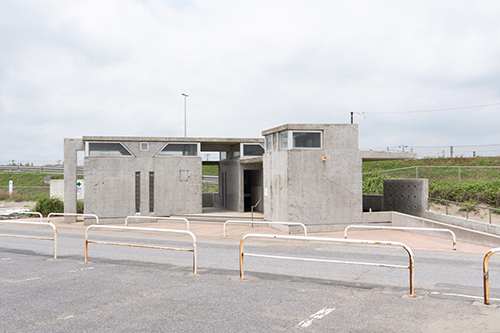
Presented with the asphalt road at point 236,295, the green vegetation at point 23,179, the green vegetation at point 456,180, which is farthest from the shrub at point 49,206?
the green vegetation at point 23,179

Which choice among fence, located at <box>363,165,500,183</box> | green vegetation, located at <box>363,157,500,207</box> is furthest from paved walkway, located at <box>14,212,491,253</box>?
fence, located at <box>363,165,500,183</box>

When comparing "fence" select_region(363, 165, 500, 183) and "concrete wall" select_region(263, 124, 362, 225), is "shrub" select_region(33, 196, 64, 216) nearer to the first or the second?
"concrete wall" select_region(263, 124, 362, 225)

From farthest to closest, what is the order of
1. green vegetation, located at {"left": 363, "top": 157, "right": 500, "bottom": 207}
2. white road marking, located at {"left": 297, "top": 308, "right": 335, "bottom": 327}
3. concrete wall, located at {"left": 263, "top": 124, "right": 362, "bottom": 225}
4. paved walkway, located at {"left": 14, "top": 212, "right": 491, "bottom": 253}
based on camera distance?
green vegetation, located at {"left": 363, "top": 157, "right": 500, "bottom": 207} < concrete wall, located at {"left": 263, "top": 124, "right": 362, "bottom": 225} < paved walkway, located at {"left": 14, "top": 212, "right": 491, "bottom": 253} < white road marking, located at {"left": 297, "top": 308, "right": 335, "bottom": 327}

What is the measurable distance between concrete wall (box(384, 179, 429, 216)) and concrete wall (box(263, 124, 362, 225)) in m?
4.50

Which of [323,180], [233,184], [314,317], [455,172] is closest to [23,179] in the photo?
[233,184]

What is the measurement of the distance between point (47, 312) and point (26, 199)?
43.3 metres

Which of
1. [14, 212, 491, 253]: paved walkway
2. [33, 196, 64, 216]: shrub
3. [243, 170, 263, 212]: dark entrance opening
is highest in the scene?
[243, 170, 263, 212]: dark entrance opening

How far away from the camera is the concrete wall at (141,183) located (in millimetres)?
22922

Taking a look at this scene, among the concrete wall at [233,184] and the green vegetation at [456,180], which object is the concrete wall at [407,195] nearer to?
the green vegetation at [456,180]

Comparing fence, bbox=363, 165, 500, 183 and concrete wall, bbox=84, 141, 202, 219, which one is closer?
concrete wall, bbox=84, 141, 202, 219

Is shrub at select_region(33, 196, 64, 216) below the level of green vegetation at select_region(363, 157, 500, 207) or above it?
below

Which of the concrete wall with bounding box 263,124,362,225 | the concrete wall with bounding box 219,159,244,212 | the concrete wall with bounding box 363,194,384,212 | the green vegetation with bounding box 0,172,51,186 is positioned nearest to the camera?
the concrete wall with bounding box 263,124,362,225

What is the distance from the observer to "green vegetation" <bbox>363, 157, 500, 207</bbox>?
2372 cm

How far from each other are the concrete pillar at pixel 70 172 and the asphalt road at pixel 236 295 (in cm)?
1321
